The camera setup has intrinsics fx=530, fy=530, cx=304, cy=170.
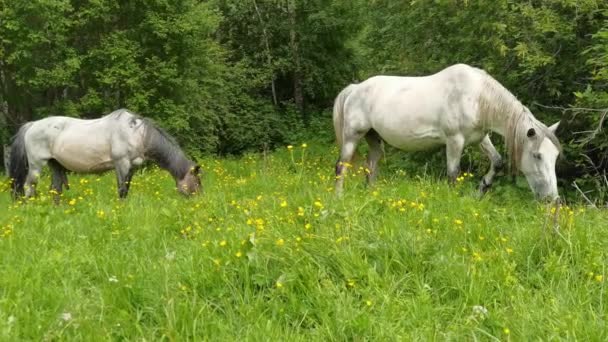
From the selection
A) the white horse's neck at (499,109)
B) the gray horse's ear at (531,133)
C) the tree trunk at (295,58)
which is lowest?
the tree trunk at (295,58)

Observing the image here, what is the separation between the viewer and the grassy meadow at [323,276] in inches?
129

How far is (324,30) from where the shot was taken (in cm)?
2077

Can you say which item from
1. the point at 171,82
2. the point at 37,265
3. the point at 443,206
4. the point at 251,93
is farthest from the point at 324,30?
the point at 37,265

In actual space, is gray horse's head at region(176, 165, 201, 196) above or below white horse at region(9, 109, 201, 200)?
below

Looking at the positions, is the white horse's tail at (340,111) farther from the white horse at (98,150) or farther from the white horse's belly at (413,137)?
the white horse at (98,150)

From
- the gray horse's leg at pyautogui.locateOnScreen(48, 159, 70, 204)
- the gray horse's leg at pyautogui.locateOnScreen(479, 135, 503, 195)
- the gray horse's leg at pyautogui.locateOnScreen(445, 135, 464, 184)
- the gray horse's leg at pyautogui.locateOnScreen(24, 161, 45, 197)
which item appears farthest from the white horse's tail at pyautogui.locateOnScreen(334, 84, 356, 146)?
A: the gray horse's leg at pyautogui.locateOnScreen(24, 161, 45, 197)

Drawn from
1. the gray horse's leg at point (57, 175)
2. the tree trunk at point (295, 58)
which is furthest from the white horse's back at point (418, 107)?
the tree trunk at point (295, 58)

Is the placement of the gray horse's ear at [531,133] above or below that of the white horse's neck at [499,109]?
below

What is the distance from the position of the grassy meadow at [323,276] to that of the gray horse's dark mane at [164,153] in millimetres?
2720

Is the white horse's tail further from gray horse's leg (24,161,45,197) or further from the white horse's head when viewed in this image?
gray horse's leg (24,161,45,197)

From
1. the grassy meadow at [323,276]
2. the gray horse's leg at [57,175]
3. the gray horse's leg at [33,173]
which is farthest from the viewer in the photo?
the gray horse's leg at [57,175]

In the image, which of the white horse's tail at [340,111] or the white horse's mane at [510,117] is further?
the white horse's tail at [340,111]

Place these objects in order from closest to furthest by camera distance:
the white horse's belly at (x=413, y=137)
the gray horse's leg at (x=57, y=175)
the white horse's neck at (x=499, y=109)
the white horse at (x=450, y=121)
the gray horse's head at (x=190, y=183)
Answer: the white horse at (x=450, y=121) < the white horse's neck at (x=499, y=109) < the white horse's belly at (x=413, y=137) < the gray horse's head at (x=190, y=183) < the gray horse's leg at (x=57, y=175)

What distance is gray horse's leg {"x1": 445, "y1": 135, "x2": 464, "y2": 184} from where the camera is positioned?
7082 millimetres
